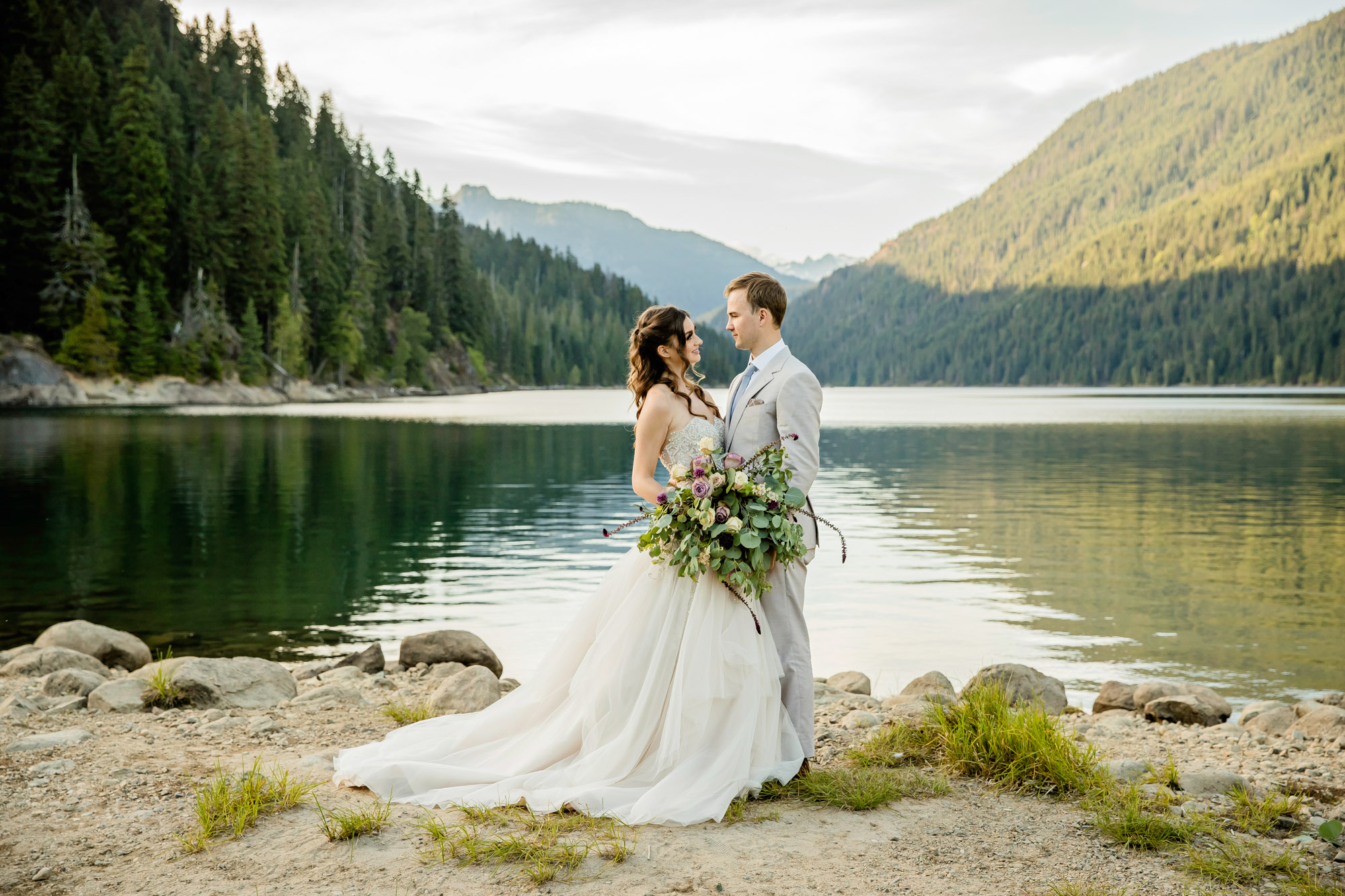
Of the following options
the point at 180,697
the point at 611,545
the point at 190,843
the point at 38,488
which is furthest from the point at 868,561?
the point at 38,488

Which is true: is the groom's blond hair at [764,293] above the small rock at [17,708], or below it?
above

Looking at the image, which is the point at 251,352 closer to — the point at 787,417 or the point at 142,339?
the point at 142,339

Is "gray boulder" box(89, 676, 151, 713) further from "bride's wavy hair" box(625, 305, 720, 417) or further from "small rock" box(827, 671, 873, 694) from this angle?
"small rock" box(827, 671, 873, 694)

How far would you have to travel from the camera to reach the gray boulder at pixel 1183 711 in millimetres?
9414

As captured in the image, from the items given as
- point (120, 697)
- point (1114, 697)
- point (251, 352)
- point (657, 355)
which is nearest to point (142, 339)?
point (251, 352)

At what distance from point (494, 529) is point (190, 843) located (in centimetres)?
1879

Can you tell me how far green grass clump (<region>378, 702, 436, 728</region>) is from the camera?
7.87 m

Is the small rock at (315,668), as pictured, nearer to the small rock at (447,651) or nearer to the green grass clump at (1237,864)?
the small rock at (447,651)

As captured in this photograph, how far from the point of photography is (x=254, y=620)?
48.3 ft

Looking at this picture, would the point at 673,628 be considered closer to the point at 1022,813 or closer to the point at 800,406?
the point at 800,406

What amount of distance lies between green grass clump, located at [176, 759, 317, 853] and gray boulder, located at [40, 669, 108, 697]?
12.8 ft

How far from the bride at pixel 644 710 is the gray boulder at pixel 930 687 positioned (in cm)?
404

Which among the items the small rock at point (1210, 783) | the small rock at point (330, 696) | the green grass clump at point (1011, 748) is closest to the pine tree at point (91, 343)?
the small rock at point (330, 696)

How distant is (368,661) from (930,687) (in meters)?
6.29
